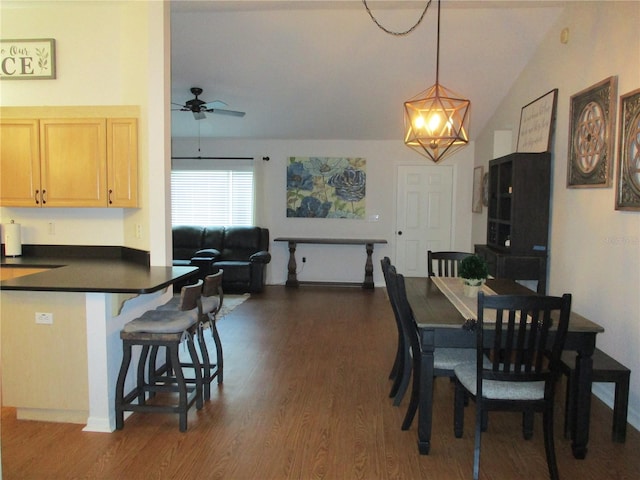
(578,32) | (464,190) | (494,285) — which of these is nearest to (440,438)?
(494,285)

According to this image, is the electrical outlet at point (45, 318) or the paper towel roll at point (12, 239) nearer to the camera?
the electrical outlet at point (45, 318)

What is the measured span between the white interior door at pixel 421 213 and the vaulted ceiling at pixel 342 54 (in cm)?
103

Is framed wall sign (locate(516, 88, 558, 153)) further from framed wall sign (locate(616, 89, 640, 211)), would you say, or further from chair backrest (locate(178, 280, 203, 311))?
chair backrest (locate(178, 280, 203, 311))

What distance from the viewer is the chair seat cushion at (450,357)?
2.82 metres

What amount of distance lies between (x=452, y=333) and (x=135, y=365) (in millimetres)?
2132

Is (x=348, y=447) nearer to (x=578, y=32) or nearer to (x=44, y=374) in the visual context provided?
(x=44, y=374)

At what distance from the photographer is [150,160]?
145 inches

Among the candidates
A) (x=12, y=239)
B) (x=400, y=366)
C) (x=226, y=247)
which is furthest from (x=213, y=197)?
(x=400, y=366)

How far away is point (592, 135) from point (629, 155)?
0.61 meters

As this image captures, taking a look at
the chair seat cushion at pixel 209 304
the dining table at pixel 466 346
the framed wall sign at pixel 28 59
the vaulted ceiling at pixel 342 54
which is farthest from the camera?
the vaulted ceiling at pixel 342 54

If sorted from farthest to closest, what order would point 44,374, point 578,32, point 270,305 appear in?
point 270,305 → point 578,32 → point 44,374

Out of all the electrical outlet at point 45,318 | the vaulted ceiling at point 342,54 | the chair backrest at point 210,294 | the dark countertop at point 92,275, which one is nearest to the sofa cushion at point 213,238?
the vaulted ceiling at point 342,54

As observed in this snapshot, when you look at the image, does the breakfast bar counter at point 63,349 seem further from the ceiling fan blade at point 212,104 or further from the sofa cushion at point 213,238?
the sofa cushion at point 213,238

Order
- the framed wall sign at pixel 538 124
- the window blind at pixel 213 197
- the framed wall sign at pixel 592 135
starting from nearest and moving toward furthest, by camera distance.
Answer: the framed wall sign at pixel 592 135 → the framed wall sign at pixel 538 124 → the window blind at pixel 213 197
